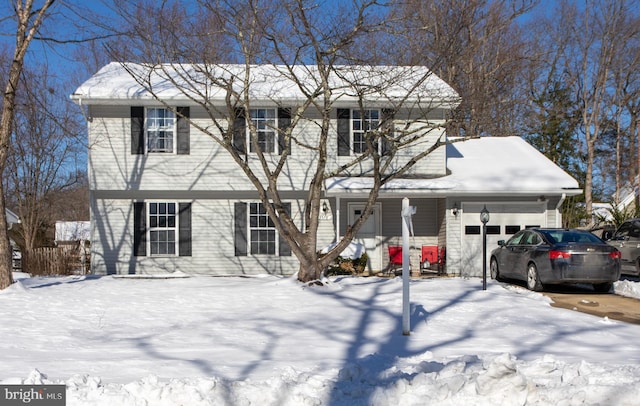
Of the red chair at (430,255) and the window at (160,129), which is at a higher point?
the window at (160,129)

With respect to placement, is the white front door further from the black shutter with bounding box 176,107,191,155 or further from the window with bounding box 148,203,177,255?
the window with bounding box 148,203,177,255

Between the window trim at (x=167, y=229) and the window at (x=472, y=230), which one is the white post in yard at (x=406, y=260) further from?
the window trim at (x=167, y=229)

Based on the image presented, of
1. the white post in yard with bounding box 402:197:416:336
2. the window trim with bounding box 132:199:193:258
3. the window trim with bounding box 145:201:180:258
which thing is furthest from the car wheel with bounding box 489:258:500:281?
the window trim with bounding box 145:201:180:258

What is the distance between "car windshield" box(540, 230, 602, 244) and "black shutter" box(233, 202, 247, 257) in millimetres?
8568

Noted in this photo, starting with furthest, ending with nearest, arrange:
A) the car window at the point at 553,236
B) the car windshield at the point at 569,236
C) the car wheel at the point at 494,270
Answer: the car wheel at the point at 494,270 → the car windshield at the point at 569,236 → the car window at the point at 553,236

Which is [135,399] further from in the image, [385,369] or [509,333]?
[509,333]

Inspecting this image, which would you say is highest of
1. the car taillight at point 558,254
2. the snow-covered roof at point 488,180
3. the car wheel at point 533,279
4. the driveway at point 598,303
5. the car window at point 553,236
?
the snow-covered roof at point 488,180

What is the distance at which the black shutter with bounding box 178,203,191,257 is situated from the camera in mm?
19125

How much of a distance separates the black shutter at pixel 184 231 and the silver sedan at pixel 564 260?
30.3 feet

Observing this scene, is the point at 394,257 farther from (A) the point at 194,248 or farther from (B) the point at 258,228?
(A) the point at 194,248

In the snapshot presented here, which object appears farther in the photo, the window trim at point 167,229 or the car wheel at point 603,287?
the window trim at point 167,229

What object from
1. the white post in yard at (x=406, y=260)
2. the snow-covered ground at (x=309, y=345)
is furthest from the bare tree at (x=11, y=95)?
the white post in yard at (x=406, y=260)

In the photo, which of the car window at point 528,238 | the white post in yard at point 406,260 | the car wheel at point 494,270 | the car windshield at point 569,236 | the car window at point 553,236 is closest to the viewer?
the white post in yard at point 406,260

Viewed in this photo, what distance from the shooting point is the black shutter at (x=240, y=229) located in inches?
758
